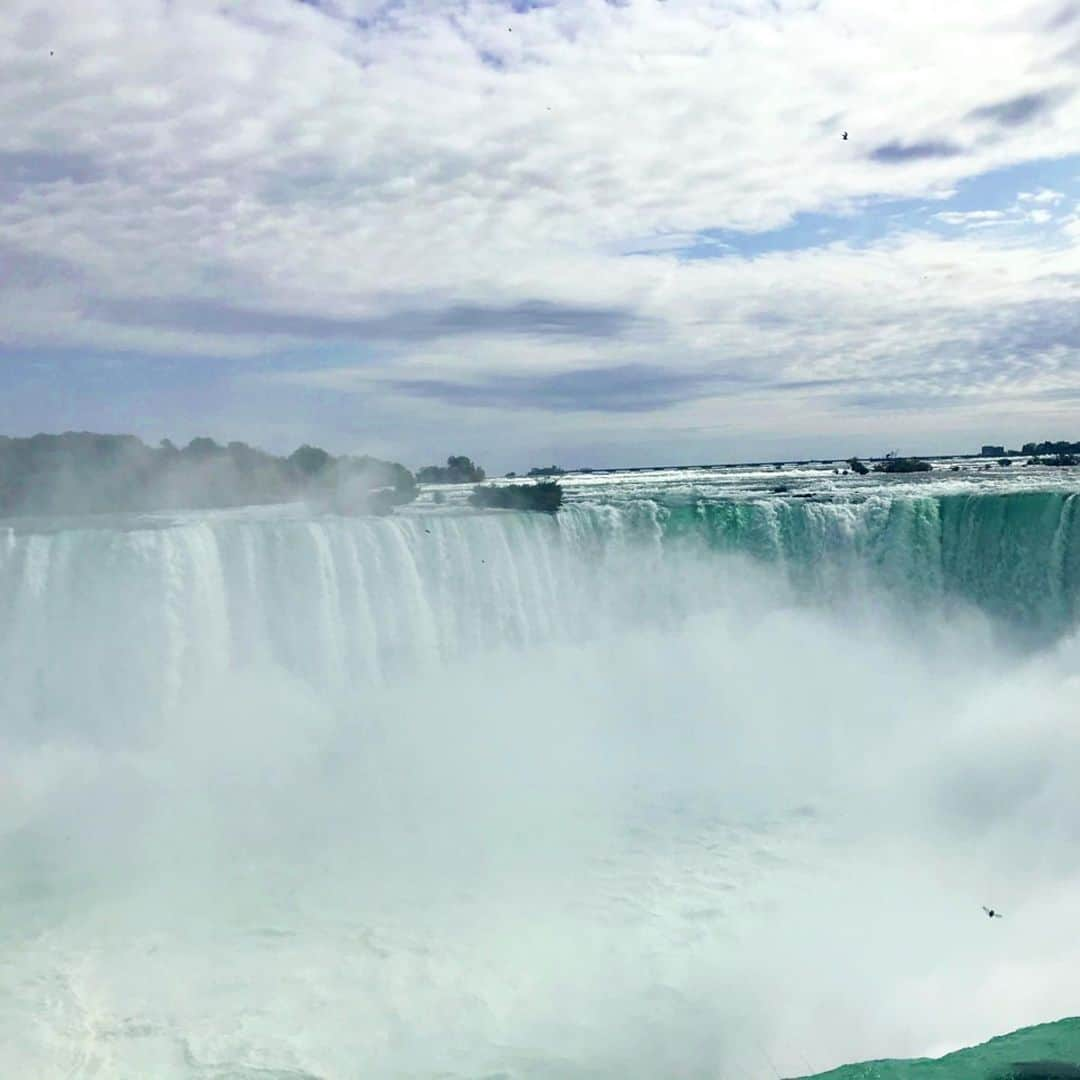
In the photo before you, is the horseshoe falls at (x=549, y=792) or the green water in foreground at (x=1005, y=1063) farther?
the horseshoe falls at (x=549, y=792)

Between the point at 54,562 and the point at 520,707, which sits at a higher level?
the point at 54,562

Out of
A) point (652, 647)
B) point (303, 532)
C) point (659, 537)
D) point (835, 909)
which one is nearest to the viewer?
point (835, 909)

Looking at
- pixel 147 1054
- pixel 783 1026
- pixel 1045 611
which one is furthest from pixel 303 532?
pixel 1045 611

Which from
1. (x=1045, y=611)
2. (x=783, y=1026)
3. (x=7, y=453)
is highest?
(x=7, y=453)

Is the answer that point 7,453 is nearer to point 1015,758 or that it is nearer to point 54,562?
point 54,562
